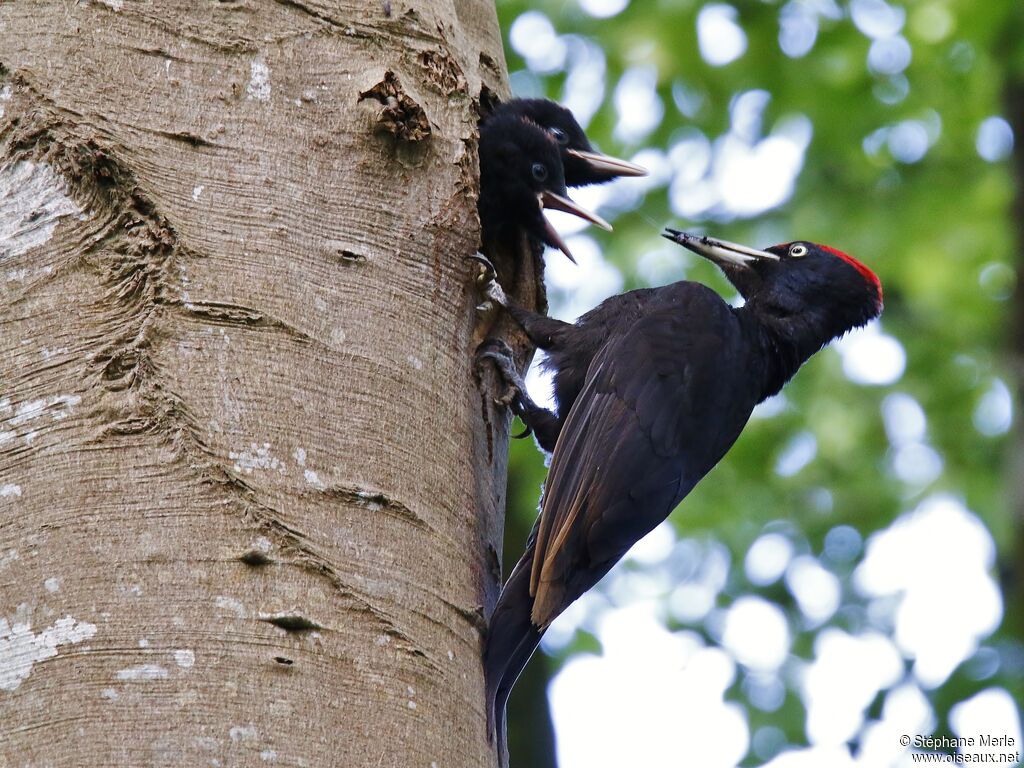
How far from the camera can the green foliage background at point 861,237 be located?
567cm

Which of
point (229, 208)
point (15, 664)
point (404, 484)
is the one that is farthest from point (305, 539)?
point (229, 208)

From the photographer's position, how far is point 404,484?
2.06m

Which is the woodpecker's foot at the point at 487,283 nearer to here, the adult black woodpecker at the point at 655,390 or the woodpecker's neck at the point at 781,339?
the adult black woodpecker at the point at 655,390

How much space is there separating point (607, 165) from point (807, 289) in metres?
0.84

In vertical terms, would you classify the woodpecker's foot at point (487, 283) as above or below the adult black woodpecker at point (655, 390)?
above

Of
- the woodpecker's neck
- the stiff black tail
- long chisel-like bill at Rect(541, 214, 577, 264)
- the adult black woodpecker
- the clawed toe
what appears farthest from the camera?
the woodpecker's neck

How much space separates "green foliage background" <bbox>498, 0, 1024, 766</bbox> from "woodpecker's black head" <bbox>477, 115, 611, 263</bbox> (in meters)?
2.25

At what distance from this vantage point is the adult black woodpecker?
286 centimetres

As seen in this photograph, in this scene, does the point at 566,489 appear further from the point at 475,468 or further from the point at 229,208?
the point at 229,208

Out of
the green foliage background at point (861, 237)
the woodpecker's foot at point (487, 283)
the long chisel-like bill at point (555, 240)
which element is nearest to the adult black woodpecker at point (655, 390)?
the long chisel-like bill at point (555, 240)

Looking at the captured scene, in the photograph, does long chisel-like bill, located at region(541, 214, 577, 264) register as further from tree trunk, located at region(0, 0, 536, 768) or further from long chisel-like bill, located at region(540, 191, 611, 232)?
tree trunk, located at region(0, 0, 536, 768)

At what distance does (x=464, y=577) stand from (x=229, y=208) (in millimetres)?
791

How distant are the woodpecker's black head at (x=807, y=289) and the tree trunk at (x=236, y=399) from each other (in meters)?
1.81

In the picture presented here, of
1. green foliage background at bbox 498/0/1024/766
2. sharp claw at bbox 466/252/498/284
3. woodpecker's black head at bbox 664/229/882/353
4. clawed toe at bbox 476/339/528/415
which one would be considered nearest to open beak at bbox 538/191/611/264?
woodpecker's black head at bbox 664/229/882/353
